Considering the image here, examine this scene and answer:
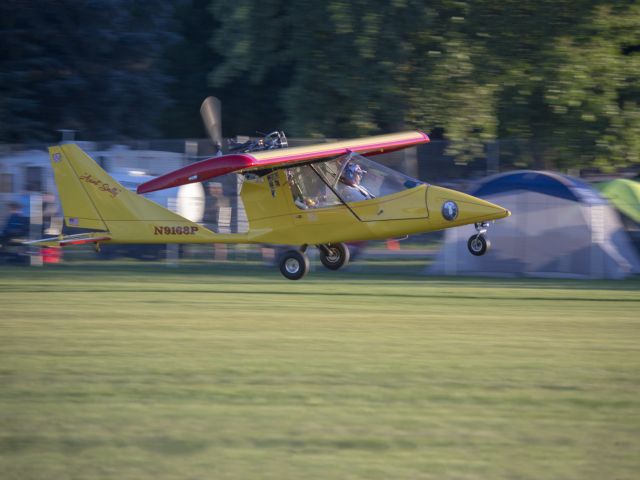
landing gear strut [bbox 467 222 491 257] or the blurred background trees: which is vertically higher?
the blurred background trees

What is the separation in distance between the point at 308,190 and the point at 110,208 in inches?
147

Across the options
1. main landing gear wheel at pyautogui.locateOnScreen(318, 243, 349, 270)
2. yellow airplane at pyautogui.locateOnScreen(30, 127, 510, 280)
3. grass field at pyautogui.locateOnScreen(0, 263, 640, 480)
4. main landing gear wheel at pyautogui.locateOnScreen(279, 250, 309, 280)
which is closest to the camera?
grass field at pyautogui.locateOnScreen(0, 263, 640, 480)

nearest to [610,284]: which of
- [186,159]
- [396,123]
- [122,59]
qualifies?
[396,123]

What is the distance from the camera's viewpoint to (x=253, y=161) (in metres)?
15.1

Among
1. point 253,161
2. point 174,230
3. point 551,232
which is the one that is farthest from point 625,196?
point 174,230

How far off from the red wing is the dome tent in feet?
11.6

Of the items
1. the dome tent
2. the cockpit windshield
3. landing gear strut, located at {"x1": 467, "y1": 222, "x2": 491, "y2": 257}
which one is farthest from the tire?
the dome tent

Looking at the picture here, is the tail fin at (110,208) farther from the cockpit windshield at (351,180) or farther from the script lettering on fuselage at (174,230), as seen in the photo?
the cockpit windshield at (351,180)

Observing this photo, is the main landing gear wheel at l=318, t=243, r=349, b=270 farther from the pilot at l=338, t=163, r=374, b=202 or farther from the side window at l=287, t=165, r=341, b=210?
the pilot at l=338, t=163, r=374, b=202

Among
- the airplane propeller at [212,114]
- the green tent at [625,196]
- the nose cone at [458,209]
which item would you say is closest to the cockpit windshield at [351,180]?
the nose cone at [458,209]

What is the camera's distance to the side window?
55.0 feet

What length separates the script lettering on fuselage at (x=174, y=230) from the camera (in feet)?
57.4

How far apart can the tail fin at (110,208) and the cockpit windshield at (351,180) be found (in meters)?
2.29

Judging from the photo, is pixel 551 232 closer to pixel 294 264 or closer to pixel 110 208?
pixel 294 264
